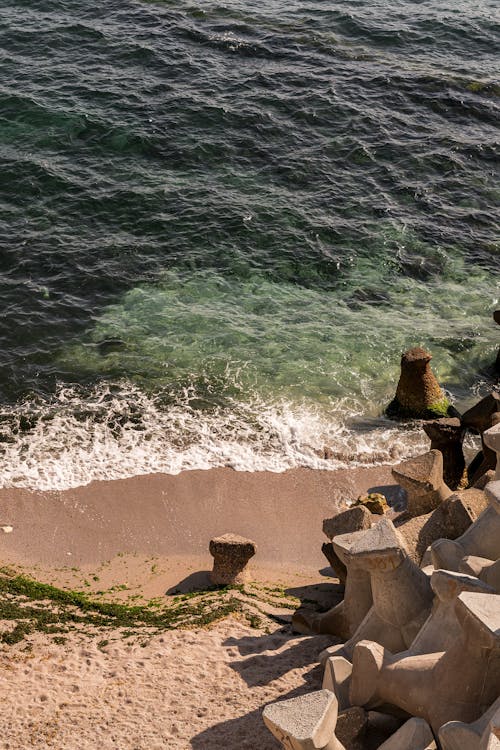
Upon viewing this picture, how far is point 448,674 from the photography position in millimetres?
8359

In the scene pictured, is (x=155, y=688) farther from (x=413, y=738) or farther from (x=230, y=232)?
(x=230, y=232)

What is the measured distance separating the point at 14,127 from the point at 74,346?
12.0 m

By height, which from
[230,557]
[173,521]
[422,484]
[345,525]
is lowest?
[173,521]

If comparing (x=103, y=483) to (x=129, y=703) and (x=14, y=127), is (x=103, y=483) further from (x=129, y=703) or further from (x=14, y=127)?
(x=14, y=127)

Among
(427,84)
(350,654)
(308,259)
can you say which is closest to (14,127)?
(308,259)

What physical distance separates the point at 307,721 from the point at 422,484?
5.95 metres

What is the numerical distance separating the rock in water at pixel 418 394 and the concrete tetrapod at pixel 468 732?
456 inches

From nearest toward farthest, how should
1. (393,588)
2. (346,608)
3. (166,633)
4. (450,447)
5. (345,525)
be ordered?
(393,588) < (346,608) < (166,633) < (345,525) < (450,447)

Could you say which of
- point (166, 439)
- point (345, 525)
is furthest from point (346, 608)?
point (166, 439)

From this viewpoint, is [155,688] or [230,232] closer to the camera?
[155,688]

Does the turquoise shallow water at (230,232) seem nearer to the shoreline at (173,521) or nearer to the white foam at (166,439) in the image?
the white foam at (166,439)

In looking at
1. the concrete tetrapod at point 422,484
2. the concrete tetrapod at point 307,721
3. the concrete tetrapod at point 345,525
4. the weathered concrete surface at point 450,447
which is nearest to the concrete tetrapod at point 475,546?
the concrete tetrapod at point 307,721

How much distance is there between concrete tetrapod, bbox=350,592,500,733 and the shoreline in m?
6.13

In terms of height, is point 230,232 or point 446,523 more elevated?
point 446,523
